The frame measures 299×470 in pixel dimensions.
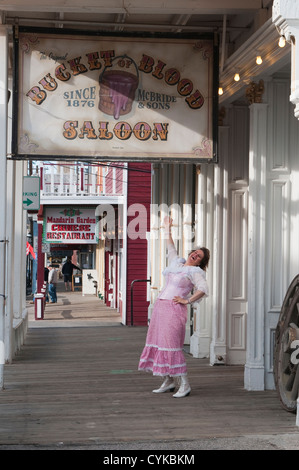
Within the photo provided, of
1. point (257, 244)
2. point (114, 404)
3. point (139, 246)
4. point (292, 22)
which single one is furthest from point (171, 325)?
point (139, 246)

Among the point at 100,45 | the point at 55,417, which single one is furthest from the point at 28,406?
the point at 100,45

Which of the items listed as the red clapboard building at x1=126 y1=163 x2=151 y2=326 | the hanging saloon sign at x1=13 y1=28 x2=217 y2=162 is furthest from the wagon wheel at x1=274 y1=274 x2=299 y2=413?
the red clapboard building at x1=126 y1=163 x2=151 y2=326

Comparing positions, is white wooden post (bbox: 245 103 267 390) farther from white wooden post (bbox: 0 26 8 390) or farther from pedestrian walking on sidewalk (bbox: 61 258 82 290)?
pedestrian walking on sidewalk (bbox: 61 258 82 290)

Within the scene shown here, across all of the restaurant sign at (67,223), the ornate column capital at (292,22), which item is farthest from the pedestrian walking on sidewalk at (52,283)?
the ornate column capital at (292,22)

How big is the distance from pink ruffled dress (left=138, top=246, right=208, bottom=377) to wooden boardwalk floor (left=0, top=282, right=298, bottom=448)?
359 millimetres

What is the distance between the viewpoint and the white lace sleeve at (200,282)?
8633mm

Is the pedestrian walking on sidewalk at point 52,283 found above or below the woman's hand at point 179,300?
below

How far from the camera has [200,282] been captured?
8.66m

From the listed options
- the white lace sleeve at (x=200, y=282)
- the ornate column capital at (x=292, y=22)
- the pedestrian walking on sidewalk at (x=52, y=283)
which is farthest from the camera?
the pedestrian walking on sidewalk at (x=52, y=283)

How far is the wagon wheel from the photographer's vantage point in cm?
791

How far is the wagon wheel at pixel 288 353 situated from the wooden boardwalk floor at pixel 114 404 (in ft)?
0.65

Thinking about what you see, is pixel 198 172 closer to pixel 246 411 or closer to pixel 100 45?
pixel 100 45

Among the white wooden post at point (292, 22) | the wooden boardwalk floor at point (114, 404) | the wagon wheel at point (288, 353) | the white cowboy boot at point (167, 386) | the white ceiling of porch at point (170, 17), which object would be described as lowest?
the wooden boardwalk floor at point (114, 404)

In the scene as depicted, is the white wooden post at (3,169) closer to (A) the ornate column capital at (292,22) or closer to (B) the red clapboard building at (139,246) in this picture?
(A) the ornate column capital at (292,22)
